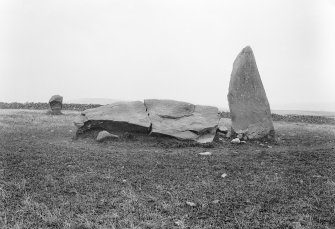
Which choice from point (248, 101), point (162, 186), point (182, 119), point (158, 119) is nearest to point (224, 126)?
point (248, 101)

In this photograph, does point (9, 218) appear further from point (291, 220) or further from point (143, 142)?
point (143, 142)

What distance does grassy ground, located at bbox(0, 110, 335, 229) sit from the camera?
Answer: 5352 millimetres

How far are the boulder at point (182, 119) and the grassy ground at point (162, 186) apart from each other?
3.65ft

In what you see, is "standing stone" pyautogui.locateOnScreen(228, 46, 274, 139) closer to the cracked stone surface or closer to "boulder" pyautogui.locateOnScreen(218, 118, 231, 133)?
"boulder" pyautogui.locateOnScreen(218, 118, 231, 133)

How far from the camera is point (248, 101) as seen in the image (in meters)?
13.4

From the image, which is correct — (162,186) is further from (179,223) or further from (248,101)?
(248,101)

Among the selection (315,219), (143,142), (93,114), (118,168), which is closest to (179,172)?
(118,168)

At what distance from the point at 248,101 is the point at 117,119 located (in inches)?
190

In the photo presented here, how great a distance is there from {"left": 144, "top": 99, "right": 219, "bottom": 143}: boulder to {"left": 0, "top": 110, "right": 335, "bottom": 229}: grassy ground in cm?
111

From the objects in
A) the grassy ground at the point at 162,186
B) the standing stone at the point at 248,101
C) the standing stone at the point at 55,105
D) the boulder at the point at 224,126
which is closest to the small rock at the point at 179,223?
the grassy ground at the point at 162,186

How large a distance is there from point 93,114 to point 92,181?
6.57m

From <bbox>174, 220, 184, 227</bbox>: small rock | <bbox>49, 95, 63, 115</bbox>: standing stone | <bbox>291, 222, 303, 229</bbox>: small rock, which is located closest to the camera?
<bbox>291, 222, 303, 229</bbox>: small rock

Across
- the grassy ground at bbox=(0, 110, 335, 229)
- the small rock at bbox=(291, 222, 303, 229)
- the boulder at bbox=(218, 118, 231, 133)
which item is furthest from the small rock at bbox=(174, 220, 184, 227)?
the boulder at bbox=(218, 118, 231, 133)

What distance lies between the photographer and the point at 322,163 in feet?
29.0
